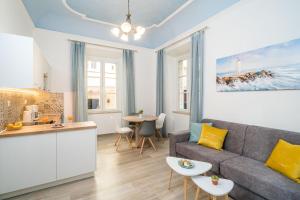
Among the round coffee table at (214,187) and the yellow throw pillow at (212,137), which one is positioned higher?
the yellow throw pillow at (212,137)

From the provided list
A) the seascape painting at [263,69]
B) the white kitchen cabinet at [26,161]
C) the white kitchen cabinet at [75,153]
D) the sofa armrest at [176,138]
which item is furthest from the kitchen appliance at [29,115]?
the seascape painting at [263,69]

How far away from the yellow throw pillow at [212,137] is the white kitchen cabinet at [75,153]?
1.91 metres

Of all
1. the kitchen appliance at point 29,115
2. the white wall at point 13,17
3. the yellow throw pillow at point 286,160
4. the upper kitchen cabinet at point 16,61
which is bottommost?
the yellow throw pillow at point 286,160

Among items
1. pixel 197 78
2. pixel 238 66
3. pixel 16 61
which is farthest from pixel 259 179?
pixel 16 61

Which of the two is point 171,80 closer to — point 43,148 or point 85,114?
point 85,114

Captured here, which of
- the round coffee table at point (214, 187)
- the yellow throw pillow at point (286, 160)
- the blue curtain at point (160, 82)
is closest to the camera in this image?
the round coffee table at point (214, 187)

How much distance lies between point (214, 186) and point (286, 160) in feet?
3.01

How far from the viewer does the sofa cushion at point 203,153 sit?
7.24 ft

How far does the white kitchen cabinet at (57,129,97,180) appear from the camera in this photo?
7.43 ft

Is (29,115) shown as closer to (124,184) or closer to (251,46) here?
(124,184)

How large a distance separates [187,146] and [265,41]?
2157 millimetres

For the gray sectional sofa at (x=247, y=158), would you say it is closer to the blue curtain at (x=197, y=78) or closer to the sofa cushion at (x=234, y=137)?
the sofa cushion at (x=234, y=137)

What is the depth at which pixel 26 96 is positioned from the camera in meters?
3.17

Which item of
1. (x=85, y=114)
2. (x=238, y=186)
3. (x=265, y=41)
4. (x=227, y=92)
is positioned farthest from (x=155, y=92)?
(x=238, y=186)
